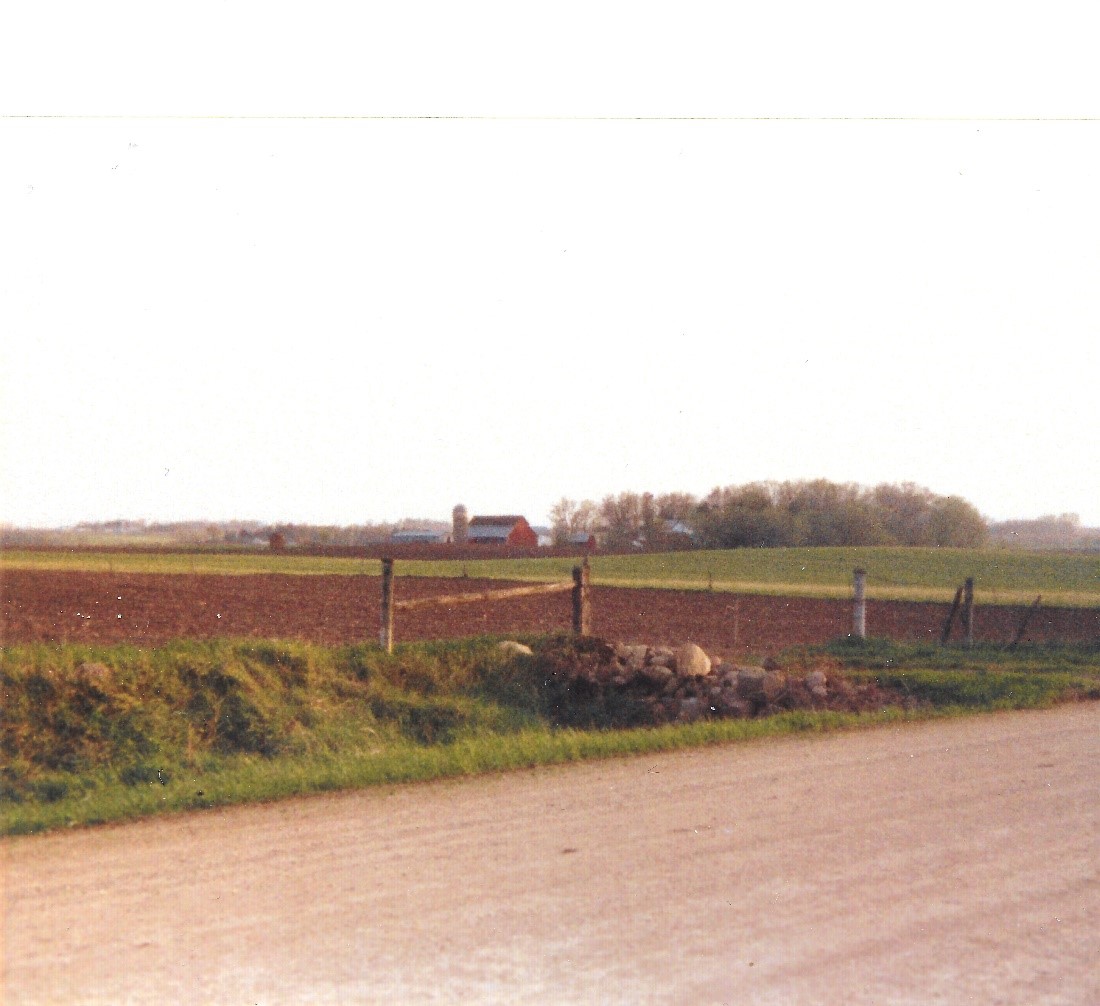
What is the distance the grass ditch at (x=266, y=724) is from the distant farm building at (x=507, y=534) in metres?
36.8

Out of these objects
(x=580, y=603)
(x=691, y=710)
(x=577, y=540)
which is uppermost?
(x=577, y=540)

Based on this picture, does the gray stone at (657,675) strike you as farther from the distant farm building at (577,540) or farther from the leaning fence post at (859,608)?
the distant farm building at (577,540)

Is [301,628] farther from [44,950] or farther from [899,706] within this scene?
[44,950]

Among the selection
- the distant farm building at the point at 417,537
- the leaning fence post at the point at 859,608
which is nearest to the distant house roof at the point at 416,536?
the distant farm building at the point at 417,537

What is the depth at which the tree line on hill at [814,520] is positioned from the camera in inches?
2559

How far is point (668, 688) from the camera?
14.8 metres

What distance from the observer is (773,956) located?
A: 5.70m

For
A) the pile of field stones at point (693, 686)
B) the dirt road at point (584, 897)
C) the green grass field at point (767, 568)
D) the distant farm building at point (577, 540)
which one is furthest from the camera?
the distant farm building at point (577, 540)

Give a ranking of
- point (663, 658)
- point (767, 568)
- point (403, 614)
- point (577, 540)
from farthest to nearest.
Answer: point (577, 540)
point (767, 568)
point (403, 614)
point (663, 658)

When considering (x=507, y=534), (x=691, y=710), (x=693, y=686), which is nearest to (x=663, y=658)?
(x=693, y=686)

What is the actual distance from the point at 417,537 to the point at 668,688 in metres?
40.7

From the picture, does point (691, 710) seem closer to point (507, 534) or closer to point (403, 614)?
point (403, 614)

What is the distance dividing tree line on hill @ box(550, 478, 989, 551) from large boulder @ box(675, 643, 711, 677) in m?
46.8

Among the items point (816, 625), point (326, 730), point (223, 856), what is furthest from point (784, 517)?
point (223, 856)
